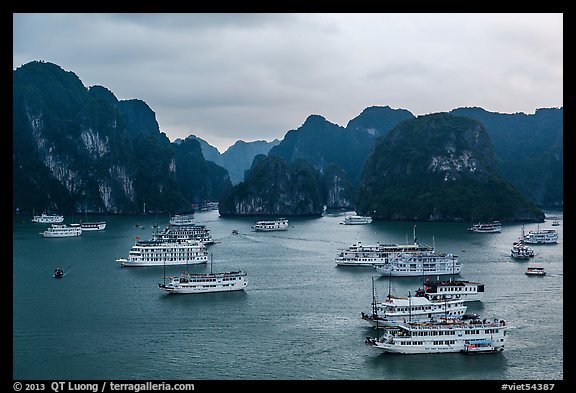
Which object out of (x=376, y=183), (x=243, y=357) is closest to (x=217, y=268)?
(x=243, y=357)

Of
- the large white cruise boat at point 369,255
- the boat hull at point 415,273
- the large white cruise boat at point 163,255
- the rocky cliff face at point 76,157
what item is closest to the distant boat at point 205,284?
the boat hull at point 415,273

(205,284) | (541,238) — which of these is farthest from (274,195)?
(205,284)

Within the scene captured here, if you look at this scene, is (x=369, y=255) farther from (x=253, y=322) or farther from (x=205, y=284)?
(x=253, y=322)

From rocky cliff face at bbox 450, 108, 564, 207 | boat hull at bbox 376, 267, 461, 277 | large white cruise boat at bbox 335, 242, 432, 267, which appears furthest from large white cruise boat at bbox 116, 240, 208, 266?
rocky cliff face at bbox 450, 108, 564, 207

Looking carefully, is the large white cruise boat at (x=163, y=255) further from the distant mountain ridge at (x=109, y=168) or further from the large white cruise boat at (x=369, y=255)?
the distant mountain ridge at (x=109, y=168)

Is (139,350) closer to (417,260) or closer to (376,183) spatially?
(417,260)

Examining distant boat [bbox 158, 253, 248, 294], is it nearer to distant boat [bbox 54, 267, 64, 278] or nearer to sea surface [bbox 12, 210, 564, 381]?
sea surface [bbox 12, 210, 564, 381]
